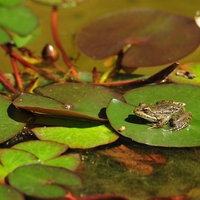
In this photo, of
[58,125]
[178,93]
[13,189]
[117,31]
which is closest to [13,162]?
[13,189]

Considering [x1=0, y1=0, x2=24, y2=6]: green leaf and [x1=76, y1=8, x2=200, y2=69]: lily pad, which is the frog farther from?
[x1=0, y1=0, x2=24, y2=6]: green leaf

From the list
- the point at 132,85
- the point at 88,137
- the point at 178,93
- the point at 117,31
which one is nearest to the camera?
the point at 88,137

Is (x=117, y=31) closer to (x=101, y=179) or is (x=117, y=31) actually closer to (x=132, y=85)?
(x=132, y=85)

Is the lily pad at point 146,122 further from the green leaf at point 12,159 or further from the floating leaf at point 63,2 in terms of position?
the floating leaf at point 63,2

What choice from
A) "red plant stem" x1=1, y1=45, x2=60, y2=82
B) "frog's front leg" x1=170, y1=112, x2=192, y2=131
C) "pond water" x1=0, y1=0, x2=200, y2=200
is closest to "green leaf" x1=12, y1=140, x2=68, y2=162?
"pond water" x1=0, y1=0, x2=200, y2=200

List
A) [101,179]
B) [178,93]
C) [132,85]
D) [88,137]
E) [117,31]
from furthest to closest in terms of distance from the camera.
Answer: [117,31], [132,85], [178,93], [88,137], [101,179]

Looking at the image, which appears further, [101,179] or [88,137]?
[88,137]

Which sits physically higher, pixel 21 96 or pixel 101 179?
pixel 21 96
